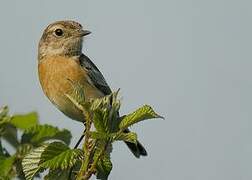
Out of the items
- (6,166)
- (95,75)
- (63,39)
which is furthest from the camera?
(63,39)

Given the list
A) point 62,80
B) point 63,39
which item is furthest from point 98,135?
point 63,39

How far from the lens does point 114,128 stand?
2.96m

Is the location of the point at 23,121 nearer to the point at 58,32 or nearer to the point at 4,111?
the point at 4,111

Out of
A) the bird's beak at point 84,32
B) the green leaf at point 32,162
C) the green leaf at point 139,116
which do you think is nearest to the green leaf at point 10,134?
the green leaf at point 32,162

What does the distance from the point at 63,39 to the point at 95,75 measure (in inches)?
37.5

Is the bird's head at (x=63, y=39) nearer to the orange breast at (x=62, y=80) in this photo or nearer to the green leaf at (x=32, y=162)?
the orange breast at (x=62, y=80)

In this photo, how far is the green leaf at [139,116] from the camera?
2.99 m

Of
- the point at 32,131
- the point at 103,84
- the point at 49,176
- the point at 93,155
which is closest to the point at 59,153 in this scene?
the point at 93,155

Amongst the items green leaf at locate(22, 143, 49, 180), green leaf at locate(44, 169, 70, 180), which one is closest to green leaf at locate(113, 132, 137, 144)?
green leaf at locate(22, 143, 49, 180)

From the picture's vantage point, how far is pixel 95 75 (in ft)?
33.1

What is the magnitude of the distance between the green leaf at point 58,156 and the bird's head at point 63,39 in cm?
728

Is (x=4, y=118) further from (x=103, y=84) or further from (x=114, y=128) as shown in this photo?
(x=103, y=84)

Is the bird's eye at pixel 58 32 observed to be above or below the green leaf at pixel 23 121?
below

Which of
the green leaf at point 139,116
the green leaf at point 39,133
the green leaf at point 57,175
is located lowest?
the green leaf at point 57,175
